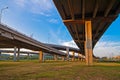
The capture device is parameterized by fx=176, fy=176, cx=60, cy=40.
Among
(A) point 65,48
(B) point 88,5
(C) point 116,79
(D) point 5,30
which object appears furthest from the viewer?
(A) point 65,48

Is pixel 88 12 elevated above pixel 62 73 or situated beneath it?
elevated above

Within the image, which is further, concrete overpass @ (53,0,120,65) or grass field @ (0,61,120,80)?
concrete overpass @ (53,0,120,65)

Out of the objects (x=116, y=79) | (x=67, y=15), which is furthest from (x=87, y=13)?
(x=116, y=79)

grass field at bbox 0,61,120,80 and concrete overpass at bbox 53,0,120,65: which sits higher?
concrete overpass at bbox 53,0,120,65

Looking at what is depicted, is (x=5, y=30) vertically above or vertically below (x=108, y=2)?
below

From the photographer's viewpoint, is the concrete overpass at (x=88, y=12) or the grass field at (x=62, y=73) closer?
the grass field at (x=62, y=73)

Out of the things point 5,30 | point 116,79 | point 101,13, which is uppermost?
point 101,13

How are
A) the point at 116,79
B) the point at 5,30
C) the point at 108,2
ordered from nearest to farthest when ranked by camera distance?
the point at 116,79 → the point at 108,2 → the point at 5,30

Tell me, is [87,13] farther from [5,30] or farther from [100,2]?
[5,30]

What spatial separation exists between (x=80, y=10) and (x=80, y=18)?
2.47 metres

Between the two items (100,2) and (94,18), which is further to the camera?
(94,18)

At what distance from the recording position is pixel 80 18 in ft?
122

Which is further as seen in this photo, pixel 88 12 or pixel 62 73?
pixel 88 12

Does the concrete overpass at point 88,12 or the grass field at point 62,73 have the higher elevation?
the concrete overpass at point 88,12
